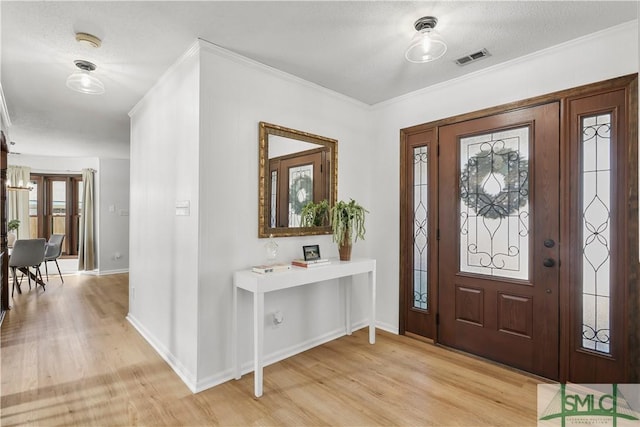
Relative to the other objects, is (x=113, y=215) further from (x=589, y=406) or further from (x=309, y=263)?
(x=589, y=406)

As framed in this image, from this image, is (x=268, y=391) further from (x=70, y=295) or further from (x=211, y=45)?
(x=70, y=295)

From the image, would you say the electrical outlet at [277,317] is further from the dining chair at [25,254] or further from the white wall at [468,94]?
the dining chair at [25,254]

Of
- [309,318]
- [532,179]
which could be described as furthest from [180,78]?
[532,179]

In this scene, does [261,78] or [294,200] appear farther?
[294,200]

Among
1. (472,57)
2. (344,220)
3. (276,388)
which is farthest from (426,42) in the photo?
(276,388)

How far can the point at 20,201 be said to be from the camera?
6.76m

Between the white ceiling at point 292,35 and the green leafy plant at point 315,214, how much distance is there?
116 cm

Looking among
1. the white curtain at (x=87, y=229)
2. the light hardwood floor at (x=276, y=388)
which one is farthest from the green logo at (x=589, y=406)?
the white curtain at (x=87, y=229)

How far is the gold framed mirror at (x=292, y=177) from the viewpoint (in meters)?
2.72

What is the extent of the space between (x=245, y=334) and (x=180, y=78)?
2.11 metres

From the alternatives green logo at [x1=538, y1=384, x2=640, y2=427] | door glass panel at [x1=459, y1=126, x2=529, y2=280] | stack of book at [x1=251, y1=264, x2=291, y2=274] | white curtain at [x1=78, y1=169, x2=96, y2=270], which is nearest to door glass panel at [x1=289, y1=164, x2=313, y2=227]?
stack of book at [x1=251, y1=264, x2=291, y2=274]

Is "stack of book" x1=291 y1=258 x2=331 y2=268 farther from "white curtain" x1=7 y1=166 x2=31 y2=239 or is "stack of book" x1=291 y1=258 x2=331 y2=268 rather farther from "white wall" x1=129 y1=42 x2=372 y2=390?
"white curtain" x1=7 y1=166 x2=31 y2=239

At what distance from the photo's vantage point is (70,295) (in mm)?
4996

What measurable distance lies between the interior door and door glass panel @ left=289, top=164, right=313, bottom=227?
125 centimetres
